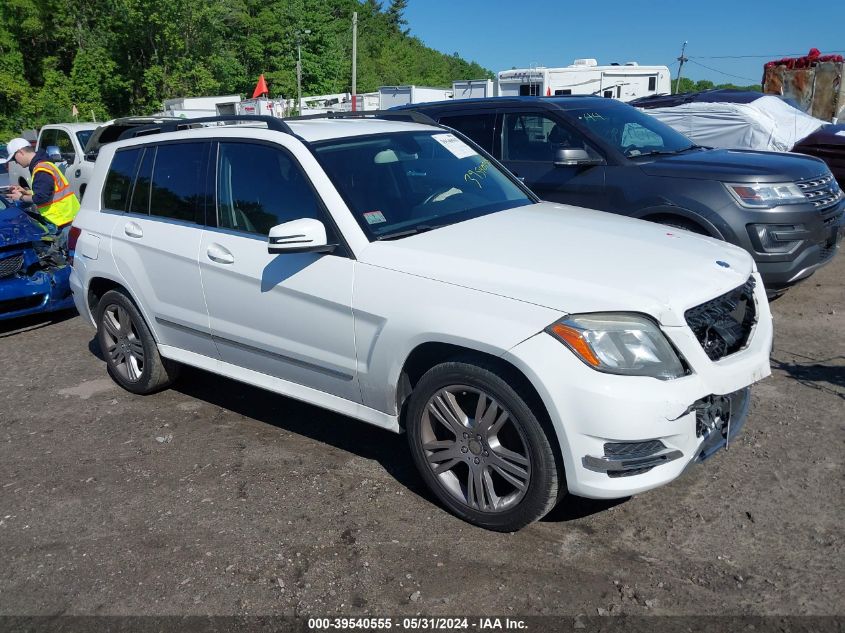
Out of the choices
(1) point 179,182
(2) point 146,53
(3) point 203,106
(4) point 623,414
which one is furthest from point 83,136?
(2) point 146,53

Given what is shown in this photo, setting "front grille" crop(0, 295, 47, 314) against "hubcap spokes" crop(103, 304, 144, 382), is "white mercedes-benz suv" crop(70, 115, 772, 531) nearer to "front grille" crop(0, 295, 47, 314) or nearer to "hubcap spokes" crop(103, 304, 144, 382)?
"hubcap spokes" crop(103, 304, 144, 382)

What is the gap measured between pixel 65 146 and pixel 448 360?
13.6m

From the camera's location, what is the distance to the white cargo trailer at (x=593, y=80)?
20031 mm

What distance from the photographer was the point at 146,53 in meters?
47.0

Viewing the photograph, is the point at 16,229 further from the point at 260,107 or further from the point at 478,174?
the point at 260,107

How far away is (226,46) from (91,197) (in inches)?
2018

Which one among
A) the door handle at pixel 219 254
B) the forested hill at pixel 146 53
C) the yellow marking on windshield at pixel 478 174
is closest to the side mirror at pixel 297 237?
the door handle at pixel 219 254

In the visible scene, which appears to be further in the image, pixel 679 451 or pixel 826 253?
pixel 826 253

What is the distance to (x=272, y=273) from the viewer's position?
13.3 feet

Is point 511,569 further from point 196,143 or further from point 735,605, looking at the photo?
point 196,143

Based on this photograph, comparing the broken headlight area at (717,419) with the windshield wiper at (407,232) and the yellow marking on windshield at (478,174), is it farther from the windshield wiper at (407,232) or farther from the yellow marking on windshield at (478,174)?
the yellow marking on windshield at (478,174)

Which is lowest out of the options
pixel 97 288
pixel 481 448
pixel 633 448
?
pixel 481 448

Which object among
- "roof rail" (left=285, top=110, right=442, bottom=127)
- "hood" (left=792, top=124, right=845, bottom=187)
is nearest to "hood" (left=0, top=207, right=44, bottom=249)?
"roof rail" (left=285, top=110, right=442, bottom=127)

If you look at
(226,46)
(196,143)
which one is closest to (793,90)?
(196,143)
